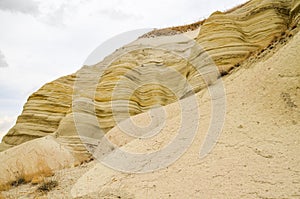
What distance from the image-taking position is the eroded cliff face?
9.30 metres

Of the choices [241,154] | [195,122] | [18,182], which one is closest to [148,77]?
[18,182]

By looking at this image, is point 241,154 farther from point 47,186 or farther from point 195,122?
point 47,186

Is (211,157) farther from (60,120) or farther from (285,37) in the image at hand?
(60,120)

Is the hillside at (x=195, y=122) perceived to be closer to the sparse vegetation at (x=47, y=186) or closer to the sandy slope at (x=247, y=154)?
the sandy slope at (x=247, y=154)

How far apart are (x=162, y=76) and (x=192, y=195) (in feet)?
34.3

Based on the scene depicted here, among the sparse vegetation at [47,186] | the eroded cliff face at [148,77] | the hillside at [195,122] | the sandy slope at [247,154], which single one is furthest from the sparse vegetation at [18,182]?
the eroded cliff face at [148,77]

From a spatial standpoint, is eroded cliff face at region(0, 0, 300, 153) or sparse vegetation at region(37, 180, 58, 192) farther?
eroded cliff face at region(0, 0, 300, 153)

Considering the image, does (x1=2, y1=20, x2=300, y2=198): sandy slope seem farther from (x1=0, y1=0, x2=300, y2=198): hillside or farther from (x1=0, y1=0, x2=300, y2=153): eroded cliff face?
(x1=0, y1=0, x2=300, y2=153): eroded cliff face

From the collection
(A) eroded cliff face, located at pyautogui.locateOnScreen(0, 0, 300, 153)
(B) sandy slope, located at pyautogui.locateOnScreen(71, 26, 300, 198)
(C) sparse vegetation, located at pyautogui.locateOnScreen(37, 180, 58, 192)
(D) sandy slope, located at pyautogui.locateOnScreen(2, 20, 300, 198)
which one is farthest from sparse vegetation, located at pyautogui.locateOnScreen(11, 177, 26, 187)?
(A) eroded cliff face, located at pyautogui.locateOnScreen(0, 0, 300, 153)

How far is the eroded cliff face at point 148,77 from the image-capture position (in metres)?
9.30

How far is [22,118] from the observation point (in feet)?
43.0

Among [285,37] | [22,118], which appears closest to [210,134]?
[285,37]

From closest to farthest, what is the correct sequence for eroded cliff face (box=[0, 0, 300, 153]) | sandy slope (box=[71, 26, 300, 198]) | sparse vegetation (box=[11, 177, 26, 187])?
sandy slope (box=[71, 26, 300, 198]) → sparse vegetation (box=[11, 177, 26, 187]) → eroded cliff face (box=[0, 0, 300, 153])

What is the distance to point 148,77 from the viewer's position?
570 inches
